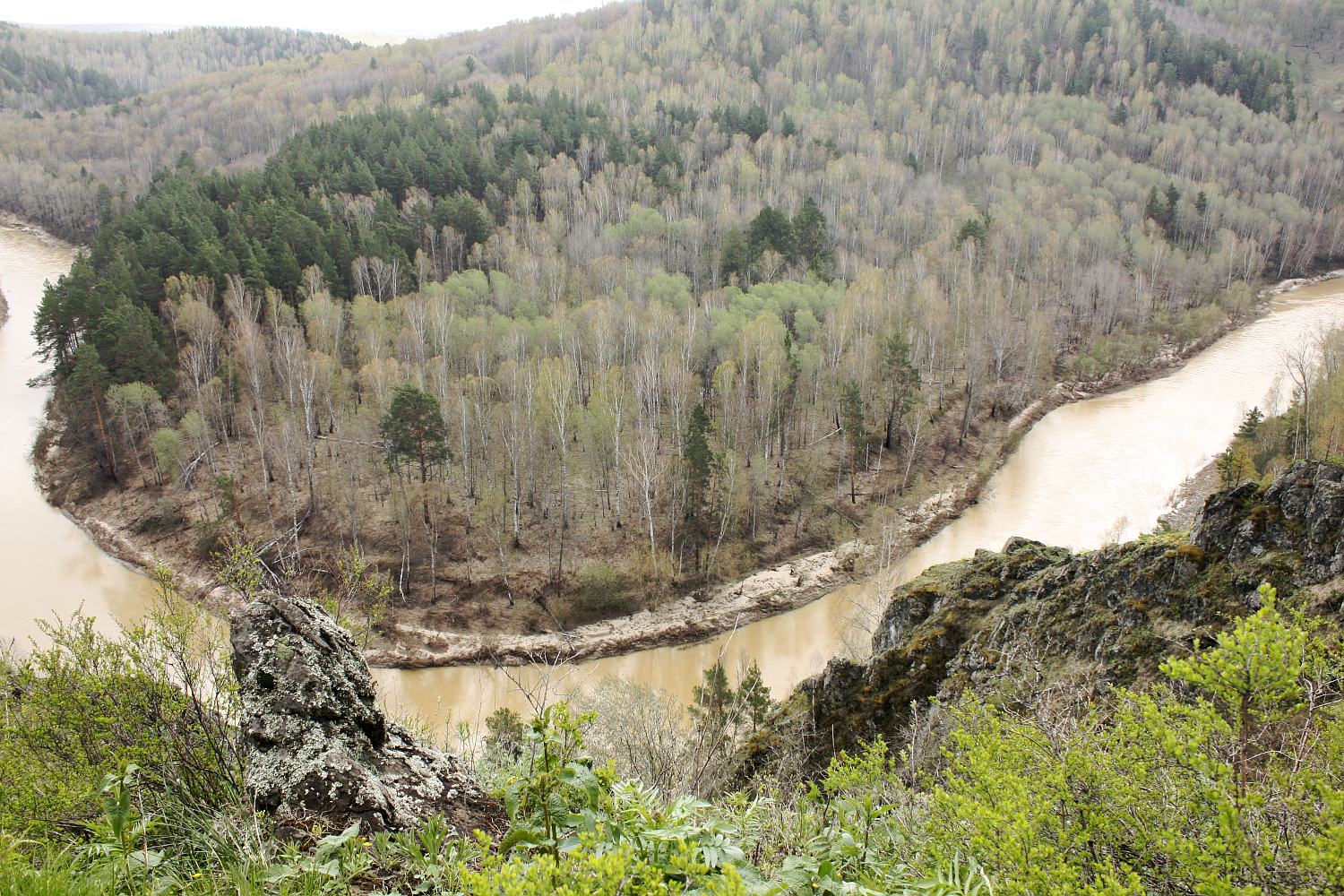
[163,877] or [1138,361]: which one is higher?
[163,877]

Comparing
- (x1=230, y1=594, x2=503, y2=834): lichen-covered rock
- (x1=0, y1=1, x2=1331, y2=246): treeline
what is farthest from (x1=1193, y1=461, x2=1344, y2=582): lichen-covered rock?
(x1=0, y1=1, x2=1331, y2=246): treeline

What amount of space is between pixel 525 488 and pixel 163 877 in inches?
1173

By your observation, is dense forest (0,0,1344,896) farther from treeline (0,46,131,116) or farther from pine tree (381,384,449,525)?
treeline (0,46,131,116)

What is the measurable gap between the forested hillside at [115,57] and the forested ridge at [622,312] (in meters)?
88.2

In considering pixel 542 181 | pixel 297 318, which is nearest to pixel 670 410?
pixel 297 318

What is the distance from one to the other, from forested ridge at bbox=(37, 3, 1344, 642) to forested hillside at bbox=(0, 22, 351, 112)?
88244mm

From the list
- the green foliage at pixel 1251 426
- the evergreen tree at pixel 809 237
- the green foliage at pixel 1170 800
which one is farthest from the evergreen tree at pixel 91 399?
the green foliage at pixel 1251 426

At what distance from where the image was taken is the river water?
26297 millimetres

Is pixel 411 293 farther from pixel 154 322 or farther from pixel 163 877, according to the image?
pixel 163 877

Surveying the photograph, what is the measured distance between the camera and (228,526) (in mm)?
31688

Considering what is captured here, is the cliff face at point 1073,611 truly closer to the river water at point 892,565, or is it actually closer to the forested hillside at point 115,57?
the river water at point 892,565

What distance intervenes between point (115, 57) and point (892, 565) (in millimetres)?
205648

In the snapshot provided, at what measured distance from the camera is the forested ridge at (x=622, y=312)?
32438mm

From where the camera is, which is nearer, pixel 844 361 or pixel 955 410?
pixel 844 361
